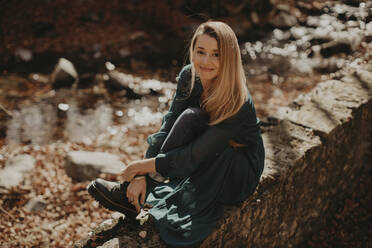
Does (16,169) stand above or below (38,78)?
below

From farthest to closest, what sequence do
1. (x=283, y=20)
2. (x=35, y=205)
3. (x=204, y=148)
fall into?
(x=283, y=20)
(x=35, y=205)
(x=204, y=148)

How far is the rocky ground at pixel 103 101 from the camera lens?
3352mm

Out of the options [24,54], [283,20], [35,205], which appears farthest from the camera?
[283,20]

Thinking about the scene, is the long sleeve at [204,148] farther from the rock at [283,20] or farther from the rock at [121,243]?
the rock at [283,20]

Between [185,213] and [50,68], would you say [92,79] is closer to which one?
[50,68]

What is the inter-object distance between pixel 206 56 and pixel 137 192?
3.25 ft

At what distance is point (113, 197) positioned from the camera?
220cm

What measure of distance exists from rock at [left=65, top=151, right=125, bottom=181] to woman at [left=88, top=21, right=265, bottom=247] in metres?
1.79

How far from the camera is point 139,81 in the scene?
634 centimetres

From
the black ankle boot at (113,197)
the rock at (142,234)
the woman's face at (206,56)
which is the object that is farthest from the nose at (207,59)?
the rock at (142,234)

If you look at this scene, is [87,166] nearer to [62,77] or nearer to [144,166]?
[144,166]

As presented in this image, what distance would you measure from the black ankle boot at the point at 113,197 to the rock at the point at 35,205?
1694 millimetres

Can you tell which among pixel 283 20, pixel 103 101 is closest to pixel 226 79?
pixel 103 101

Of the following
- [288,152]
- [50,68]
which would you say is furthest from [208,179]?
[50,68]
